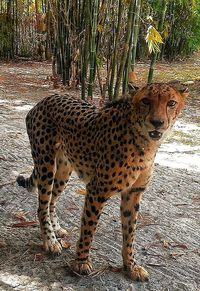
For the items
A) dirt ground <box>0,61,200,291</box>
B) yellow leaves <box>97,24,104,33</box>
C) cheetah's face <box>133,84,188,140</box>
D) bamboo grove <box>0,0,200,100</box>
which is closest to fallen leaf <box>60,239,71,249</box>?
dirt ground <box>0,61,200,291</box>

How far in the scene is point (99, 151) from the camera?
10.5 feet

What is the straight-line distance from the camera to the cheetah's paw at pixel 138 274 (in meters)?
3.31

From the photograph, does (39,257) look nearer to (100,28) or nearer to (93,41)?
(93,41)

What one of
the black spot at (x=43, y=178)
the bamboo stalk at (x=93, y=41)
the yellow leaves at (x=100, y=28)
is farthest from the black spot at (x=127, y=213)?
the yellow leaves at (x=100, y=28)

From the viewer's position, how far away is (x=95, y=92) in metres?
10.2

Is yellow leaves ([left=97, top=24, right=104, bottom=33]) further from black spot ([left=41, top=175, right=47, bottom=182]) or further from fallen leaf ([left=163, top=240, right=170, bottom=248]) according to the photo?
black spot ([left=41, top=175, right=47, bottom=182])

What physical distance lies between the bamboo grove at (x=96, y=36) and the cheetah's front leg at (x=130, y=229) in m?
3.20

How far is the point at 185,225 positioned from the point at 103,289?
1311mm

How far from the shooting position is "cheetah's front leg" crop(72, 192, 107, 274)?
3.15 metres

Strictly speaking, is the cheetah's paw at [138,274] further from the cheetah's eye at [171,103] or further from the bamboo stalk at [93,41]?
the bamboo stalk at [93,41]

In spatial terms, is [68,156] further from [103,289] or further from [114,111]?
[103,289]

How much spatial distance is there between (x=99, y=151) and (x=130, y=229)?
0.58 meters

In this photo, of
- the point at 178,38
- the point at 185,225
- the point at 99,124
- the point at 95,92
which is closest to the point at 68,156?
the point at 99,124

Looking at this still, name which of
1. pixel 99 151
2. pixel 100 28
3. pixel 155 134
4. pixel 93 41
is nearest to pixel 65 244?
pixel 99 151
